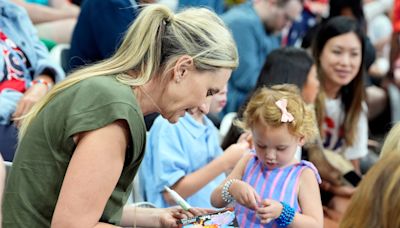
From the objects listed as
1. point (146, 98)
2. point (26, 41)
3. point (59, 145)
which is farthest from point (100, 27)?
point (59, 145)

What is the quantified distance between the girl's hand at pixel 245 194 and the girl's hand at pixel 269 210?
0.08 ft

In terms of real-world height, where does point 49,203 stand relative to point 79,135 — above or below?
below

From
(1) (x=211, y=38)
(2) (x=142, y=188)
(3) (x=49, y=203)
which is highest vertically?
(1) (x=211, y=38)

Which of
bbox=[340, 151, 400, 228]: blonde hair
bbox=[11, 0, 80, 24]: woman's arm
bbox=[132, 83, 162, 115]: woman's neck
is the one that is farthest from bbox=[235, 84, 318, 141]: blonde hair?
bbox=[11, 0, 80, 24]: woman's arm

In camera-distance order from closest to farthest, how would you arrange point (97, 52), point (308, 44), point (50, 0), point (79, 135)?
point (79, 135) → point (97, 52) → point (50, 0) → point (308, 44)

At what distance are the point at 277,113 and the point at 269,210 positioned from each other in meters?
0.32

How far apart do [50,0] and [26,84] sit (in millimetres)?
1245

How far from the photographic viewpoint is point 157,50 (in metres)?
2.20

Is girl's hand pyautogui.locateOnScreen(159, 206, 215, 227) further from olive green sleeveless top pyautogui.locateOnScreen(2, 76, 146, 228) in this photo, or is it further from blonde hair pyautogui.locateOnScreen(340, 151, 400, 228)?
blonde hair pyautogui.locateOnScreen(340, 151, 400, 228)

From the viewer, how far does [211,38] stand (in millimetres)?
2248

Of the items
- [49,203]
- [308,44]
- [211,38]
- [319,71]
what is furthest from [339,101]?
[49,203]

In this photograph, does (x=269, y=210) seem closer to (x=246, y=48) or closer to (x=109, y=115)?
(x=109, y=115)

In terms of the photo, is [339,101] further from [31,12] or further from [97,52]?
[31,12]

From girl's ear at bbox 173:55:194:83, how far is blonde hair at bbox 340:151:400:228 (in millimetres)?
690
